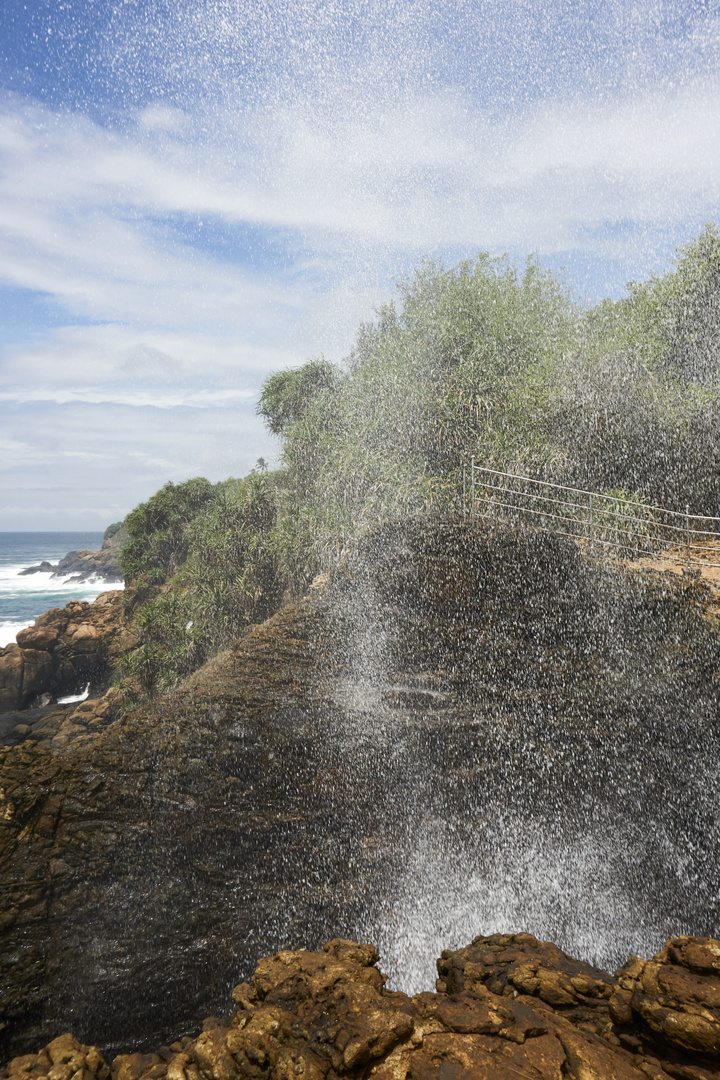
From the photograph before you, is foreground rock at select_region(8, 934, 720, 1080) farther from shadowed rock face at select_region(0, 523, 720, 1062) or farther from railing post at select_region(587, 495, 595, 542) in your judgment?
railing post at select_region(587, 495, 595, 542)

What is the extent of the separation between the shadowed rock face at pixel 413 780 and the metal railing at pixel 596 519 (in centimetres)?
117

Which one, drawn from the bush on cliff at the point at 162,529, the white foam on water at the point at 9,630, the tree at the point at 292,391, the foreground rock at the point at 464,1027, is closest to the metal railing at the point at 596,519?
the foreground rock at the point at 464,1027

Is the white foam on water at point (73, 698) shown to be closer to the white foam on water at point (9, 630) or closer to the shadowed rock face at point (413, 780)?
the shadowed rock face at point (413, 780)

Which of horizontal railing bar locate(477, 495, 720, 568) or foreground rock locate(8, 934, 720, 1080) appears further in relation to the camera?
horizontal railing bar locate(477, 495, 720, 568)

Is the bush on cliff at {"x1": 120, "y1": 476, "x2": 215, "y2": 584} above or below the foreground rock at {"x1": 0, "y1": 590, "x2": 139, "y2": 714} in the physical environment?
above

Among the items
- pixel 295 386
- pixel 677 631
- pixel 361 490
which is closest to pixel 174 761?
pixel 361 490

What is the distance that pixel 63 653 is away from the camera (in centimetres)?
2514

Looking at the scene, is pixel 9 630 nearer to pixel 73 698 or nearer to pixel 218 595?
pixel 73 698

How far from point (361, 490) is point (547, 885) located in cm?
1118

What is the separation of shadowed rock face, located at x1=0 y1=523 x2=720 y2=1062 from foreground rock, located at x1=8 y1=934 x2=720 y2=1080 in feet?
14.8

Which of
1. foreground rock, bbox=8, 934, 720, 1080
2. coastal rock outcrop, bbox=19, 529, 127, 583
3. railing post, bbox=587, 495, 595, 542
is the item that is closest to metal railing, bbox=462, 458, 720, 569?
railing post, bbox=587, 495, 595, 542

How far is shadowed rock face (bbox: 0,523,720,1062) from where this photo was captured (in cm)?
974

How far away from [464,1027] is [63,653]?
84.2ft

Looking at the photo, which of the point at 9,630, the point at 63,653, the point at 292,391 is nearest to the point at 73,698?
the point at 63,653
